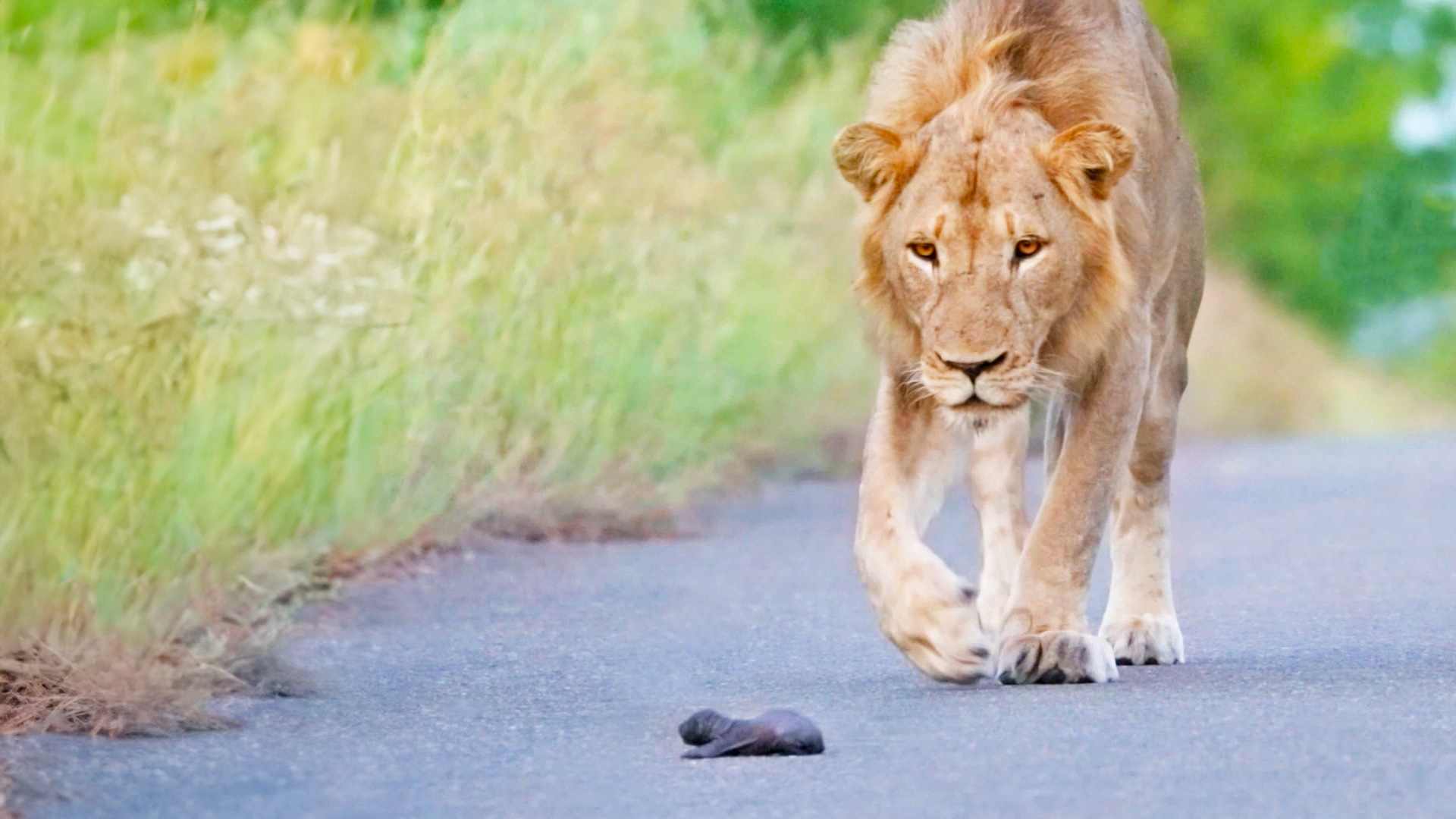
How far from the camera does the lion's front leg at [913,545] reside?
5.77 m

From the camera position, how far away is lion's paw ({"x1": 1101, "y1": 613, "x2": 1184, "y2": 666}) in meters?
6.61

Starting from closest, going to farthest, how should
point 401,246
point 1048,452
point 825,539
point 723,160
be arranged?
point 1048,452, point 401,246, point 825,539, point 723,160

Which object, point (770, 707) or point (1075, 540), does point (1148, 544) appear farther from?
point (770, 707)

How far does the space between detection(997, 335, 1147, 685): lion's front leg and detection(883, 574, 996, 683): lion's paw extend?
19 centimetres

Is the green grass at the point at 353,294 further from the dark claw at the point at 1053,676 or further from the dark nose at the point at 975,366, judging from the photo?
the dark claw at the point at 1053,676

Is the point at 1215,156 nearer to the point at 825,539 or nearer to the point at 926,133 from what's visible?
the point at 825,539

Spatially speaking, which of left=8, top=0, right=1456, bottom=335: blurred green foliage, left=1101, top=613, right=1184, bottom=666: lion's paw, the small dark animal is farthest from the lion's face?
left=8, top=0, right=1456, bottom=335: blurred green foliage

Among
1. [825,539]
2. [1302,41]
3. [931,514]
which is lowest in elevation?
[825,539]

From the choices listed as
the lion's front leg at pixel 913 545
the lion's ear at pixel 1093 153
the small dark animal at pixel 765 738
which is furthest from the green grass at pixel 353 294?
the lion's ear at pixel 1093 153

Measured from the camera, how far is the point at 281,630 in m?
6.41

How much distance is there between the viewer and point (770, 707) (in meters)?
5.65

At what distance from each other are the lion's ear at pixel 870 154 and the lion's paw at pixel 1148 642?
121cm

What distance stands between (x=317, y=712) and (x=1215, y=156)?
90.1ft

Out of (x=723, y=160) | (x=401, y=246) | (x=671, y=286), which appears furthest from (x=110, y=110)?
(x=723, y=160)
